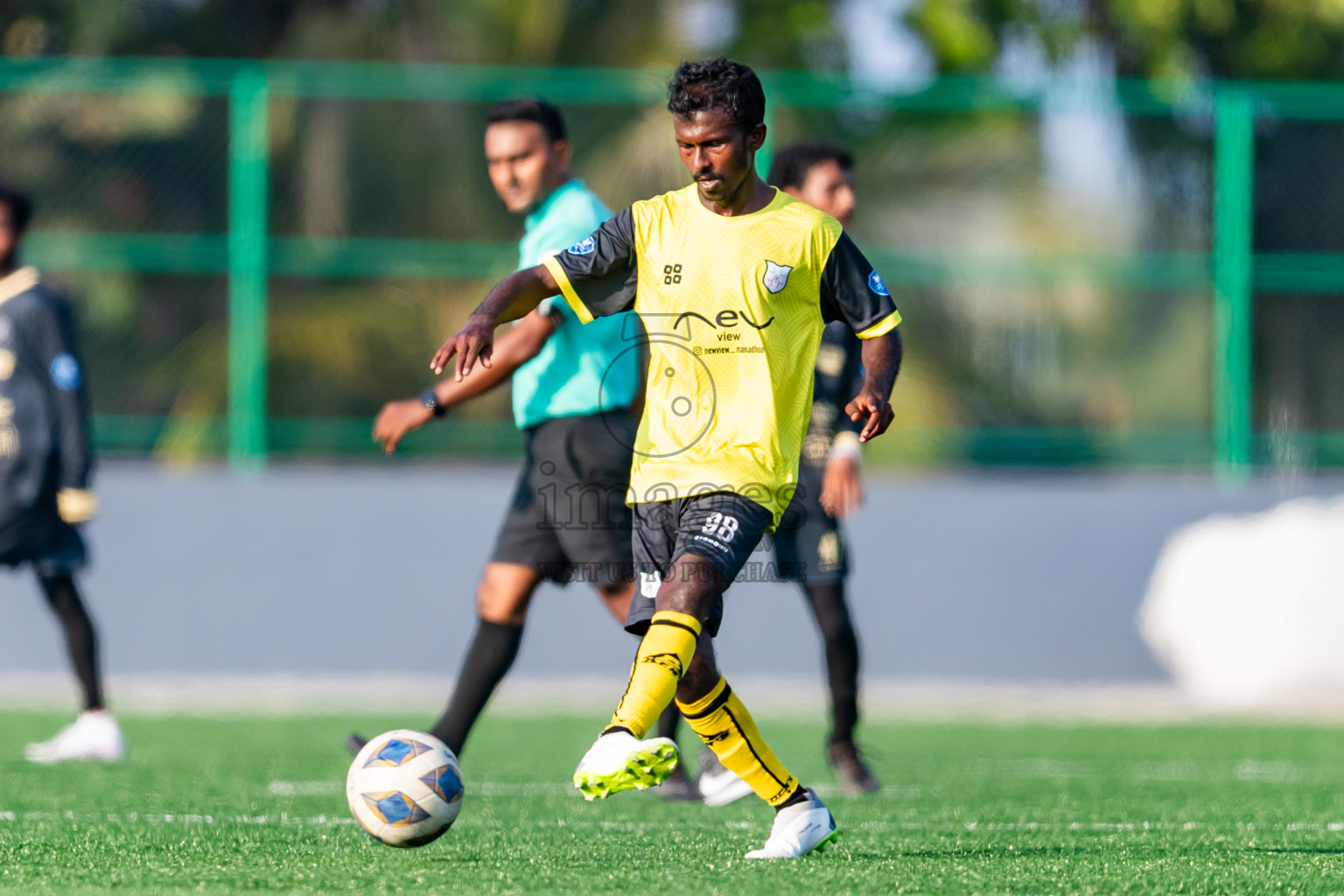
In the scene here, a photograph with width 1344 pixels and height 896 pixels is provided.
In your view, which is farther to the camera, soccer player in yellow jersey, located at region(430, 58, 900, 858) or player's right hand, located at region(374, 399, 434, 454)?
player's right hand, located at region(374, 399, 434, 454)

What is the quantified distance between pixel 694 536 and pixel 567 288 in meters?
0.75

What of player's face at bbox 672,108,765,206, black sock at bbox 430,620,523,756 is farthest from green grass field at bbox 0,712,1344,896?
player's face at bbox 672,108,765,206

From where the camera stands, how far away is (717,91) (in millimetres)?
4520

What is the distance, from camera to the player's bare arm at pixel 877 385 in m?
4.45

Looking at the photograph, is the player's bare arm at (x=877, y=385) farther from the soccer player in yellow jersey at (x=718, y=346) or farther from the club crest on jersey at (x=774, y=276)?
the club crest on jersey at (x=774, y=276)

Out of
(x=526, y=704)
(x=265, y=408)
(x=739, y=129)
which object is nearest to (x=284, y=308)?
(x=265, y=408)

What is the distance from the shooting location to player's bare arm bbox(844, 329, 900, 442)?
4.45 m

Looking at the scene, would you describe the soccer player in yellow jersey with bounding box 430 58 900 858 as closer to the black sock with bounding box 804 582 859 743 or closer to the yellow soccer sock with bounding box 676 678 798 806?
the yellow soccer sock with bounding box 676 678 798 806

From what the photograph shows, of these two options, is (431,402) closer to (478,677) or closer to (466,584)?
(478,677)

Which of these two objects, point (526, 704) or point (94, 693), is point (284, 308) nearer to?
point (526, 704)

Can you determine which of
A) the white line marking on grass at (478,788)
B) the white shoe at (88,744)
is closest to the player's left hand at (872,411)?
the white line marking on grass at (478,788)

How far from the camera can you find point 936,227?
12414mm

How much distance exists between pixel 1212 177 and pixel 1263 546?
2.49 metres

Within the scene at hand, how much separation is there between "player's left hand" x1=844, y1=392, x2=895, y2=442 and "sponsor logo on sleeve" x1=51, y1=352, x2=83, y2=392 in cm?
414
